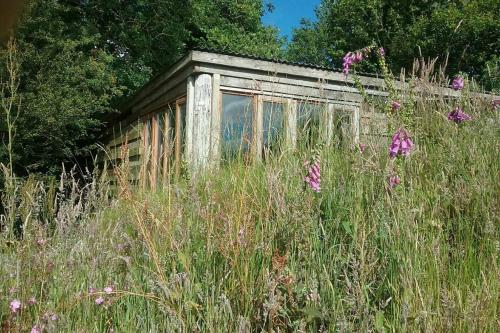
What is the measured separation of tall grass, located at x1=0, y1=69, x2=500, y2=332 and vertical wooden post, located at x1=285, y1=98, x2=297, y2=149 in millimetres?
728

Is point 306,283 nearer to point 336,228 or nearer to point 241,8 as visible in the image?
point 336,228

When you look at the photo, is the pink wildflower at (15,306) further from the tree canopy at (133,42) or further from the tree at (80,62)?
the tree at (80,62)

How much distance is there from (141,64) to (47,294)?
13.2m

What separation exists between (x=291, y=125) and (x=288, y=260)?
5.66ft

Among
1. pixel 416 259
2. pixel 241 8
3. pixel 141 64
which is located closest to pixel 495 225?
pixel 416 259

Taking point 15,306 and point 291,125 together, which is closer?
point 15,306

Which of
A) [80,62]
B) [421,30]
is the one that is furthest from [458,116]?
[421,30]

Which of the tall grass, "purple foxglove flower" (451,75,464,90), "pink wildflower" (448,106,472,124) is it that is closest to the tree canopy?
"purple foxglove flower" (451,75,464,90)

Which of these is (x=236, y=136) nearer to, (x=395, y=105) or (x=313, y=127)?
(x=313, y=127)

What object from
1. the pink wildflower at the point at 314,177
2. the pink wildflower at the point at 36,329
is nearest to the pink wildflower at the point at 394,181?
the pink wildflower at the point at 314,177

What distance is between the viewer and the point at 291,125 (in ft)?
12.6

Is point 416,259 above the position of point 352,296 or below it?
above

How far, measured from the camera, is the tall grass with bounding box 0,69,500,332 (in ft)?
6.54

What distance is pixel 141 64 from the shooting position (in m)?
14.9
